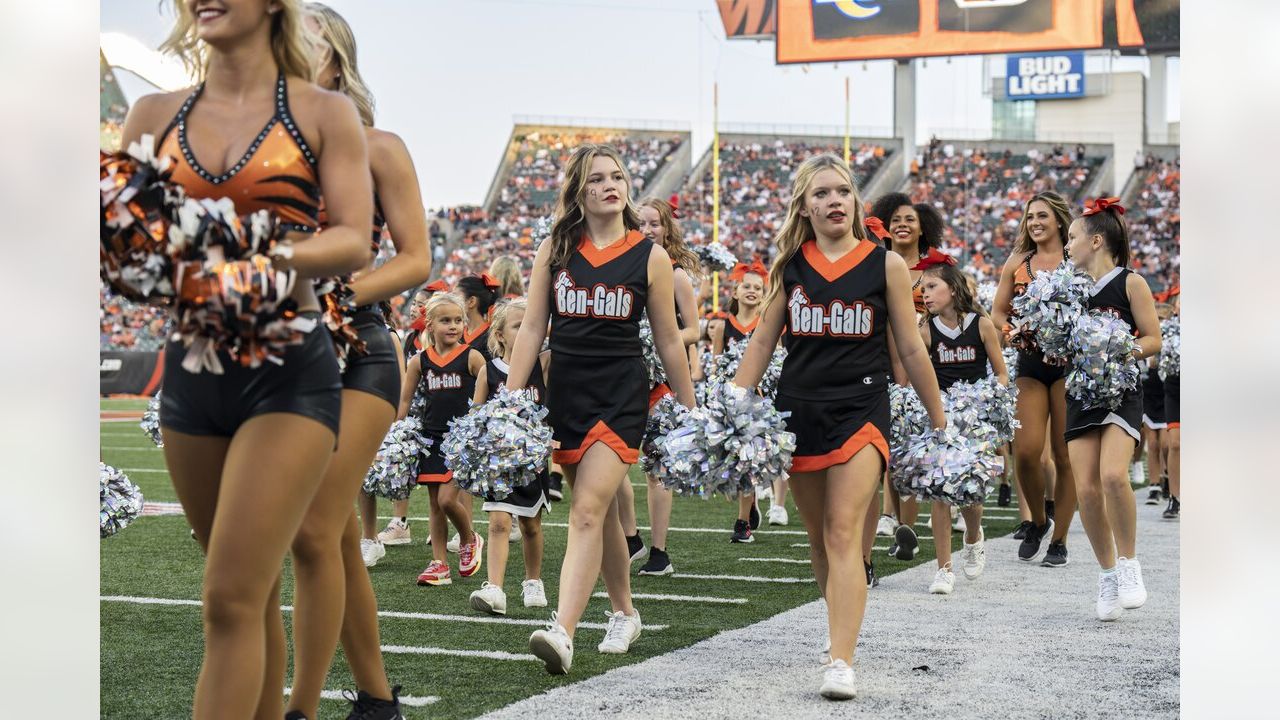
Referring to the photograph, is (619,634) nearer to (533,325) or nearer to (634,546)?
(533,325)

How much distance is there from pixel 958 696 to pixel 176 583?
4.09 metres

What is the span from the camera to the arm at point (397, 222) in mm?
3148

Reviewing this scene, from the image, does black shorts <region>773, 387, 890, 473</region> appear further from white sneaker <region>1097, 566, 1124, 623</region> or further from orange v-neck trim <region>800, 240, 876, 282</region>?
white sneaker <region>1097, 566, 1124, 623</region>

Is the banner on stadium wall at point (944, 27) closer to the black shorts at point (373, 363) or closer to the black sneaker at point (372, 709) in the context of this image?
the black shorts at point (373, 363)

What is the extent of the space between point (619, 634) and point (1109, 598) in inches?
80.6

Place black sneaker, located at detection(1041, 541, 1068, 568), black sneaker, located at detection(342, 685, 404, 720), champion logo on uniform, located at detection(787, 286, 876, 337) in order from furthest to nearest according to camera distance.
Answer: black sneaker, located at detection(1041, 541, 1068, 568), champion logo on uniform, located at detection(787, 286, 876, 337), black sneaker, located at detection(342, 685, 404, 720)

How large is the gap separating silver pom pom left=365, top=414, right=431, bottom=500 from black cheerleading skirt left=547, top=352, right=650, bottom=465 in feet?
6.88

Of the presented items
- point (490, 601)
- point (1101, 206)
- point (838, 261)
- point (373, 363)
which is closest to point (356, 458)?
point (373, 363)

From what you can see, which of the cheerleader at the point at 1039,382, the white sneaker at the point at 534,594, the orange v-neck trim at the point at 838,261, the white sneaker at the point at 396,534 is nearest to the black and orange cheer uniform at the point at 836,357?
the orange v-neck trim at the point at 838,261

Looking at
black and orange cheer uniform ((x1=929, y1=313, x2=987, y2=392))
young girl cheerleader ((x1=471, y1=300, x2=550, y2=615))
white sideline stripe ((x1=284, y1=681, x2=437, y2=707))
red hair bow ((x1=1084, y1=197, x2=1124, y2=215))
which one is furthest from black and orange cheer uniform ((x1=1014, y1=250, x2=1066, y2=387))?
white sideline stripe ((x1=284, y1=681, x2=437, y2=707))

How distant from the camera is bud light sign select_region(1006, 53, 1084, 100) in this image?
55.4m

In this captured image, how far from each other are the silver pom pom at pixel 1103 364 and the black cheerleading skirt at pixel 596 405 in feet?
6.12

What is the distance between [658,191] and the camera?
3875 cm
